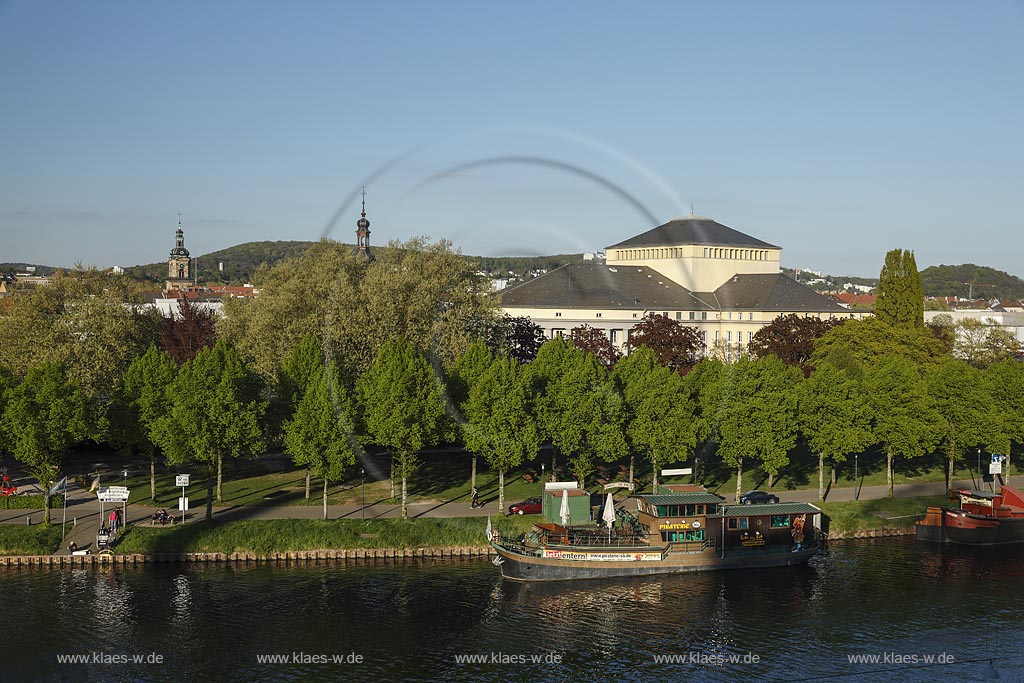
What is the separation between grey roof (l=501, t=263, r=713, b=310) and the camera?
5812 inches

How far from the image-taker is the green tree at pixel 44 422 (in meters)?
69.9

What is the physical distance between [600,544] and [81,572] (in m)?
30.9

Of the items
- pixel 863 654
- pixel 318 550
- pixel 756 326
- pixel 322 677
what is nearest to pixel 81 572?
pixel 318 550

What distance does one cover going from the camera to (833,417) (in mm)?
81875

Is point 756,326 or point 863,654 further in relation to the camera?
point 756,326

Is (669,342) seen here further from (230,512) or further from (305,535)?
(305,535)

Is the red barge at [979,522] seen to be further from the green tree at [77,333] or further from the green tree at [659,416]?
the green tree at [77,333]

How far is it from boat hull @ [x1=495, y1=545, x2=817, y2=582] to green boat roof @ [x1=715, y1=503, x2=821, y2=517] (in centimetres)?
239

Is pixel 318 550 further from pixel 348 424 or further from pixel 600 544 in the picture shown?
pixel 600 544

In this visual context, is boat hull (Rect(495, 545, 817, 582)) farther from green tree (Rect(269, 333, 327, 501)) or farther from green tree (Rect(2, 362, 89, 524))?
green tree (Rect(2, 362, 89, 524))

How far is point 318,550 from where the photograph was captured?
219 ft

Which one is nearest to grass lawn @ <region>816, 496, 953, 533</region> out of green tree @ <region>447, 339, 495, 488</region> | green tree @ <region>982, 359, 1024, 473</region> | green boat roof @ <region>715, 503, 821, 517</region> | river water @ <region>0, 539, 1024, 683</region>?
green boat roof @ <region>715, 503, 821, 517</region>

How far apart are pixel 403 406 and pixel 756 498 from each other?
25.8 meters

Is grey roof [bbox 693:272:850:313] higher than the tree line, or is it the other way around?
grey roof [bbox 693:272:850:313]
